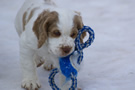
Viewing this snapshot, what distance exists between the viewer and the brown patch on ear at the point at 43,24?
3.59m

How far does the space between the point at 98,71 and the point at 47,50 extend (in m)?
1.34

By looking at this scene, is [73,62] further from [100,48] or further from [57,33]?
[100,48]

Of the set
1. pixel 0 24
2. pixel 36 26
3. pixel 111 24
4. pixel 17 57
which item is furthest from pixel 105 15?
pixel 36 26

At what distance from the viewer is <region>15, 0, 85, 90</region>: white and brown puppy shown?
346cm

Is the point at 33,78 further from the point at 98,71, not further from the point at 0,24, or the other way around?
the point at 0,24

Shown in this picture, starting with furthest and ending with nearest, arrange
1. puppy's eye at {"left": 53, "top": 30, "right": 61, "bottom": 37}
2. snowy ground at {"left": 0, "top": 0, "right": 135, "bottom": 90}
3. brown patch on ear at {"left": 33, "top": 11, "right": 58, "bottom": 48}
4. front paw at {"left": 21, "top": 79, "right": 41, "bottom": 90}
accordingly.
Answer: snowy ground at {"left": 0, "top": 0, "right": 135, "bottom": 90} < front paw at {"left": 21, "top": 79, "right": 41, "bottom": 90} < brown patch on ear at {"left": 33, "top": 11, "right": 58, "bottom": 48} < puppy's eye at {"left": 53, "top": 30, "right": 61, "bottom": 37}

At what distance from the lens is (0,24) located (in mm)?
7254

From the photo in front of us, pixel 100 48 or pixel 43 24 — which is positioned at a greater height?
pixel 100 48

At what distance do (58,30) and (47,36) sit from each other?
0.88ft

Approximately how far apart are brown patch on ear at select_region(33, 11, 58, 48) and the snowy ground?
99 cm

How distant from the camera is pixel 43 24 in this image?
361 centimetres

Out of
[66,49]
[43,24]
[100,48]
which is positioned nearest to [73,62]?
[66,49]

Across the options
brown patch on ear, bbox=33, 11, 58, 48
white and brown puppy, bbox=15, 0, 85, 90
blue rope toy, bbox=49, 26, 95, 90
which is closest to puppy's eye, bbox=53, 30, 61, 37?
white and brown puppy, bbox=15, 0, 85, 90

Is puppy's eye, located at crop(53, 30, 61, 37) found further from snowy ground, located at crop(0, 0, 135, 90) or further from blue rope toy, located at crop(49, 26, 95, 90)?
snowy ground, located at crop(0, 0, 135, 90)
